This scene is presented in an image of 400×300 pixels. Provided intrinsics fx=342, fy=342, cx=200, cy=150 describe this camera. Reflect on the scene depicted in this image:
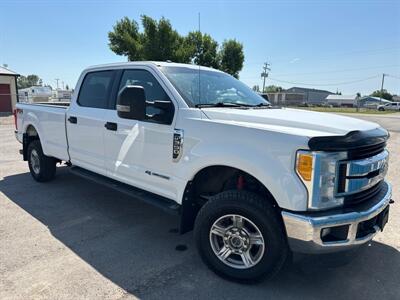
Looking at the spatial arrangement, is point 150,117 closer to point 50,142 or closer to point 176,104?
point 176,104

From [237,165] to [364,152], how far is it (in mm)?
1024

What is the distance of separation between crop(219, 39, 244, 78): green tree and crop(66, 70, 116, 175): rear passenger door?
28.3 metres

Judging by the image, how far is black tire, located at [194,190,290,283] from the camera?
9.09 ft

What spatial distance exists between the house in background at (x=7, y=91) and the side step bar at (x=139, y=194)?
22.3m

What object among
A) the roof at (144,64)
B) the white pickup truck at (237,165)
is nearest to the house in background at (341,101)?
the roof at (144,64)

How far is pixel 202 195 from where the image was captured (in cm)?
354

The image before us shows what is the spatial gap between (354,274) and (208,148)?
1842mm

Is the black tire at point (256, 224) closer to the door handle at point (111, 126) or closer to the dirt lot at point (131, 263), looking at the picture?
the dirt lot at point (131, 263)

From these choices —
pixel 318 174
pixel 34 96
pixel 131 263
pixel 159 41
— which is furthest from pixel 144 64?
pixel 34 96

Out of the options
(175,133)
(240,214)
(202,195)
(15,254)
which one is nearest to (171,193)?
(202,195)

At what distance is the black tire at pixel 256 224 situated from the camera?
277cm

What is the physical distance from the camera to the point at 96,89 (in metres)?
4.73

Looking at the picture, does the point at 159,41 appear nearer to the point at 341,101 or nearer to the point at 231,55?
the point at 231,55

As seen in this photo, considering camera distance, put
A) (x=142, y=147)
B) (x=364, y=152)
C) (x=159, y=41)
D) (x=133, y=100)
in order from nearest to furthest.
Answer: (x=364, y=152) < (x=133, y=100) < (x=142, y=147) < (x=159, y=41)
